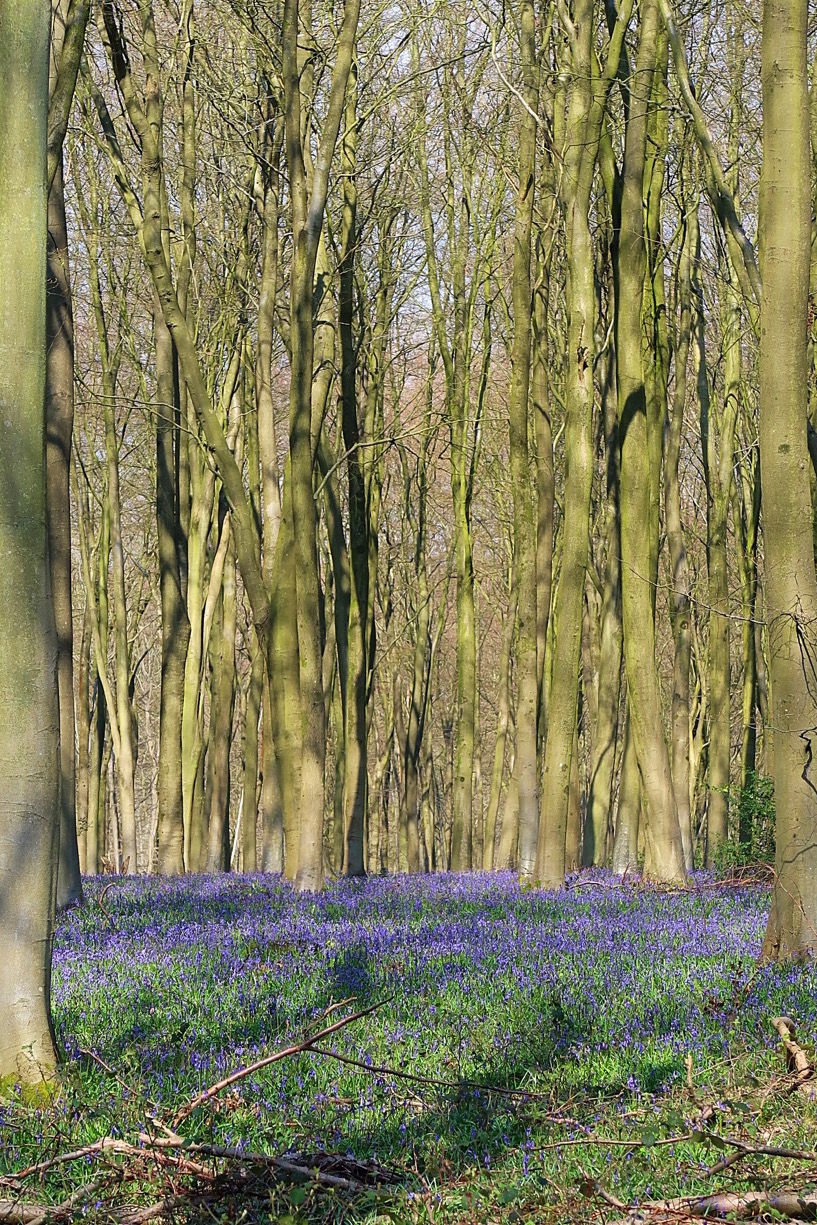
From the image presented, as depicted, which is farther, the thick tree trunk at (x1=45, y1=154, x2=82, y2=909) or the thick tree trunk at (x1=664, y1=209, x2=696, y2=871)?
the thick tree trunk at (x1=664, y1=209, x2=696, y2=871)

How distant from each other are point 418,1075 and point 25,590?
257cm

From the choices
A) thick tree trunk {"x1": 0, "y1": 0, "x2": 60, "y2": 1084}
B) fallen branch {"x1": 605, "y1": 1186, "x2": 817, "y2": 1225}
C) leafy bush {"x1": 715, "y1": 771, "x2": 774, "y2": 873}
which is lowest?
leafy bush {"x1": 715, "y1": 771, "x2": 774, "y2": 873}

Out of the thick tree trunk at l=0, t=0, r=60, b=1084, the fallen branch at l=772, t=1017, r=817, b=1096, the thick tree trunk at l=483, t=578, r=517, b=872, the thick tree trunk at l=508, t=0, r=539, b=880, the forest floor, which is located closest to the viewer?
the forest floor

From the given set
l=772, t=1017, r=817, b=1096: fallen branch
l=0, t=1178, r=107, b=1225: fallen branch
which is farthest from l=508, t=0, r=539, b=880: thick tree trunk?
l=0, t=1178, r=107, b=1225: fallen branch

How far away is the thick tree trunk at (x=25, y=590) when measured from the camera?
16.3 ft

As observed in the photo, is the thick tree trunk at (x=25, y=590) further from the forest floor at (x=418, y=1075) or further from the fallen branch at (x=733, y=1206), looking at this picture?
the fallen branch at (x=733, y=1206)

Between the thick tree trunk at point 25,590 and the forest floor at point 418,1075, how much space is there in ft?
1.39

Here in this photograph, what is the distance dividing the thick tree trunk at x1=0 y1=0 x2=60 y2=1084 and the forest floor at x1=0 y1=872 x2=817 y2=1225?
0.42m

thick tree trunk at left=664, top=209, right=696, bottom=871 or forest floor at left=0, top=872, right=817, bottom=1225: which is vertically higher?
thick tree trunk at left=664, top=209, right=696, bottom=871

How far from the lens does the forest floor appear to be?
3834mm

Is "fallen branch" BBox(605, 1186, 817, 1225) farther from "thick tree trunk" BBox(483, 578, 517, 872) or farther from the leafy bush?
"thick tree trunk" BBox(483, 578, 517, 872)

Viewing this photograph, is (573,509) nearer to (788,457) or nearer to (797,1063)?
(788,457)

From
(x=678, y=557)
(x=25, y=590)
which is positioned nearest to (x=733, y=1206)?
(x=25, y=590)

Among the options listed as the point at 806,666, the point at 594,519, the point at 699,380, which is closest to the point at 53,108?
the point at 806,666
